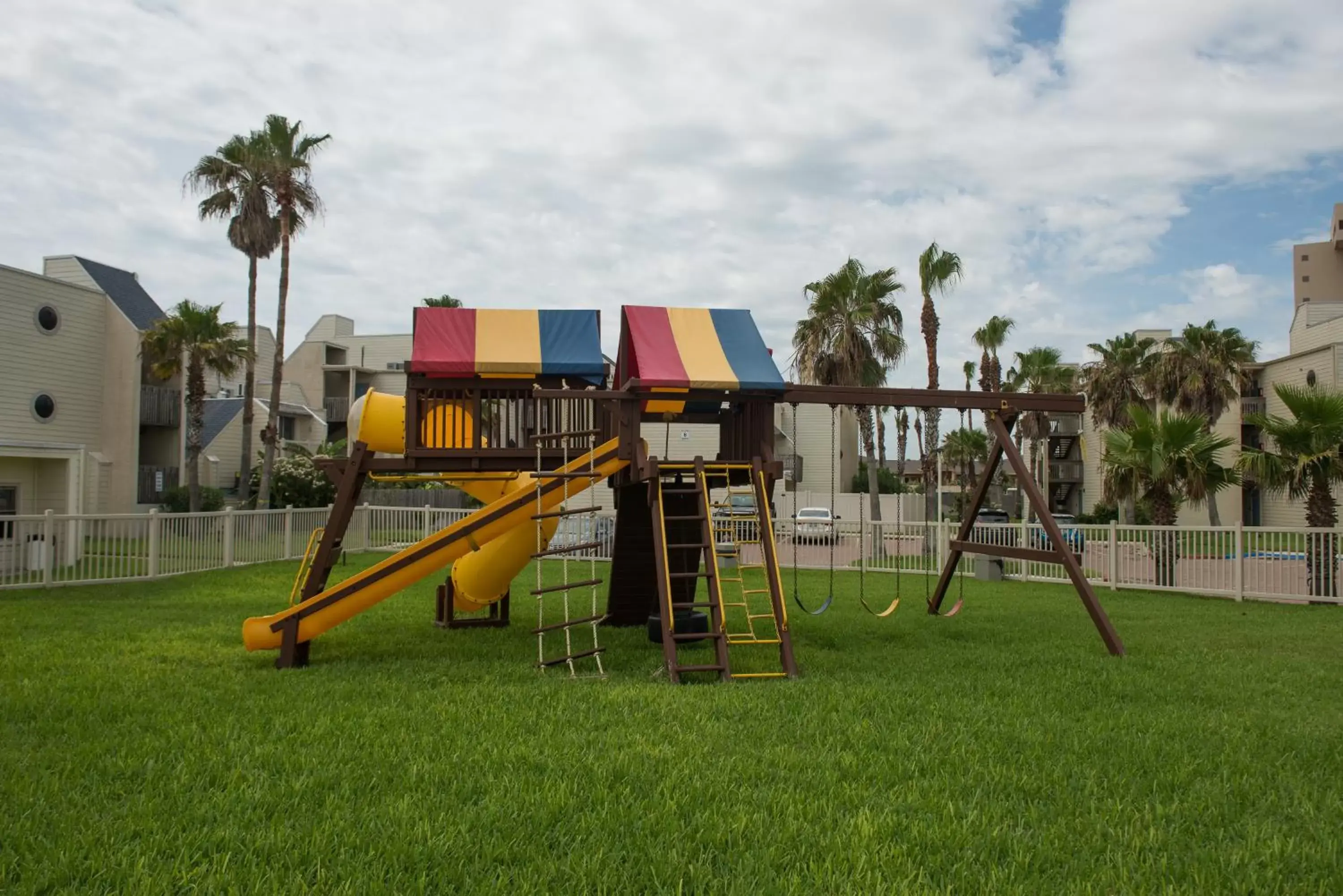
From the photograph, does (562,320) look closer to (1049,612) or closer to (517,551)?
(517,551)

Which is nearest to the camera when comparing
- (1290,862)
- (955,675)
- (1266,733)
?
(1290,862)

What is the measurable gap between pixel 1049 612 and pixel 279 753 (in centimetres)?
1173

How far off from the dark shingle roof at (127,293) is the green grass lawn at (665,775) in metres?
23.2

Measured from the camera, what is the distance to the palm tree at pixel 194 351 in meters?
27.9

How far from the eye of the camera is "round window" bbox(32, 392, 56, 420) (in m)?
22.1

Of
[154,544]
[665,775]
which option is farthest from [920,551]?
[665,775]

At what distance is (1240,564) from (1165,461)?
11.4ft

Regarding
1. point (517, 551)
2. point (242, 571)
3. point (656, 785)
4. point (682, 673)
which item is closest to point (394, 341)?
point (242, 571)

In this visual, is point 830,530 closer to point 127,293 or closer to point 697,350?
point 697,350

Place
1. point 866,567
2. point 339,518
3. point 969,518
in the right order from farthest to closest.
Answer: point 866,567 → point 969,518 → point 339,518

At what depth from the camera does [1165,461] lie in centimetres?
1972

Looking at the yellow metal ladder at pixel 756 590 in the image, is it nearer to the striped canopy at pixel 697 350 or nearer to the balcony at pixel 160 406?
the striped canopy at pixel 697 350

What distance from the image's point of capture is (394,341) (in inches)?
2101

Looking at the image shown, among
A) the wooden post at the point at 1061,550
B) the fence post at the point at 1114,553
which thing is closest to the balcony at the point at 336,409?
the fence post at the point at 1114,553
